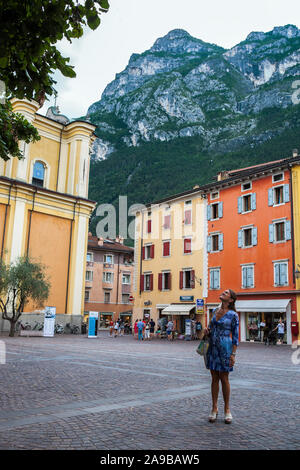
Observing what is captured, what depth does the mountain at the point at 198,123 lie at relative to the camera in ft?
359

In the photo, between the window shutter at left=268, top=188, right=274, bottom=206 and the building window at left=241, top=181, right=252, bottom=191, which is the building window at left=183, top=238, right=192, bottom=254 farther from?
the window shutter at left=268, top=188, right=274, bottom=206

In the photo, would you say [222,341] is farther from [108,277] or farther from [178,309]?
[108,277]

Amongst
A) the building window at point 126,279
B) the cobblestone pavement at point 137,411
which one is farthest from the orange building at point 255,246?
the building window at point 126,279

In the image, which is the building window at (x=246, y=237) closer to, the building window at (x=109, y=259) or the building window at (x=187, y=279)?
the building window at (x=187, y=279)

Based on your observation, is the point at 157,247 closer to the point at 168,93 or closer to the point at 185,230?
the point at 185,230

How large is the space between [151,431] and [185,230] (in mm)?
35040

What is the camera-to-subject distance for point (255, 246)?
1326 inches

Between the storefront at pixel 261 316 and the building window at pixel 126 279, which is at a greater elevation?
the building window at pixel 126 279

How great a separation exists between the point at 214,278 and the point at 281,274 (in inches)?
260

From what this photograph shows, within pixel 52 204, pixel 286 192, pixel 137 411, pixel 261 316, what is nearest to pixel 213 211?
pixel 286 192

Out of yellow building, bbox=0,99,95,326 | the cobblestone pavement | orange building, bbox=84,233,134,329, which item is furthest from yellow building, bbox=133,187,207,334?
the cobblestone pavement

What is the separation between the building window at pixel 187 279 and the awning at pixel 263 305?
5663 millimetres
